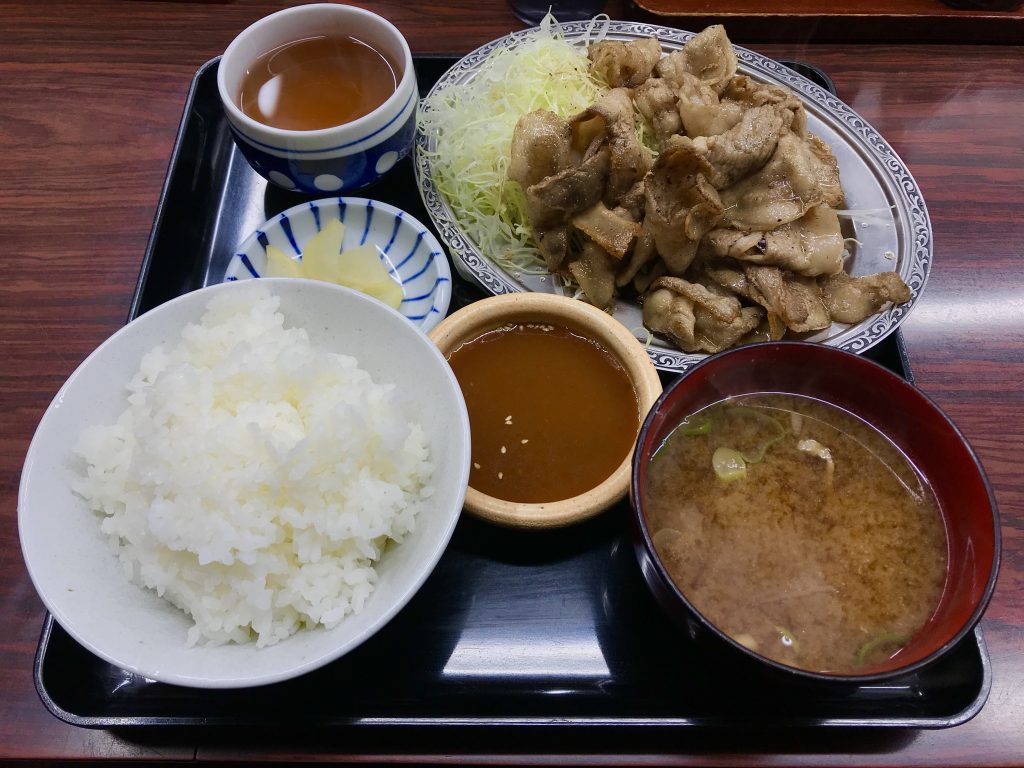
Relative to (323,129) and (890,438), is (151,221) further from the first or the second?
(890,438)

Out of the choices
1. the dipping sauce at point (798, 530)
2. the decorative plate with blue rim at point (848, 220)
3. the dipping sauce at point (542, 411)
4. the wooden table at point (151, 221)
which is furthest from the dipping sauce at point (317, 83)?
the dipping sauce at point (798, 530)

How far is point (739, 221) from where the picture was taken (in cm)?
214

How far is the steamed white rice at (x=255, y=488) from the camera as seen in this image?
1438mm

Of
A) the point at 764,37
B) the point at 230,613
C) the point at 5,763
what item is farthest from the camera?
the point at 764,37

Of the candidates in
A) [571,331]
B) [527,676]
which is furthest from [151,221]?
[527,676]

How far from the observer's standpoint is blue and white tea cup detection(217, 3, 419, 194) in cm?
214

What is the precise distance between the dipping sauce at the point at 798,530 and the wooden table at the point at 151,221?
319 mm

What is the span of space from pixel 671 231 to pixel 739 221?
25 cm

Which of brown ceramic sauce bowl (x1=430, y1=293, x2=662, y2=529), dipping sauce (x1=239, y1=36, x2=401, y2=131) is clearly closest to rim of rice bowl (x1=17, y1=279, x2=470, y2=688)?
brown ceramic sauce bowl (x1=430, y1=293, x2=662, y2=529)

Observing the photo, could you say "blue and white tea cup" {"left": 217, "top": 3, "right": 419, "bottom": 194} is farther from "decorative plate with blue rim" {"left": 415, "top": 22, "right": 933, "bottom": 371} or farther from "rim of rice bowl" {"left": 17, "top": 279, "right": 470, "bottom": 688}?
"rim of rice bowl" {"left": 17, "top": 279, "right": 470, "bottom": 688}

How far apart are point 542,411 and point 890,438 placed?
87 cm

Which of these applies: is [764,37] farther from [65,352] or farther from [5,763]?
[5,763]

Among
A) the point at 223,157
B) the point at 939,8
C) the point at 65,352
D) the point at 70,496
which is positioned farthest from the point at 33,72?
the point at 939,8

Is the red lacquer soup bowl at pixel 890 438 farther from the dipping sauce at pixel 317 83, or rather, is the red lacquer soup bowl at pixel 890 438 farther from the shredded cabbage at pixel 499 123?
the dipping sauce at pixel 317 83
